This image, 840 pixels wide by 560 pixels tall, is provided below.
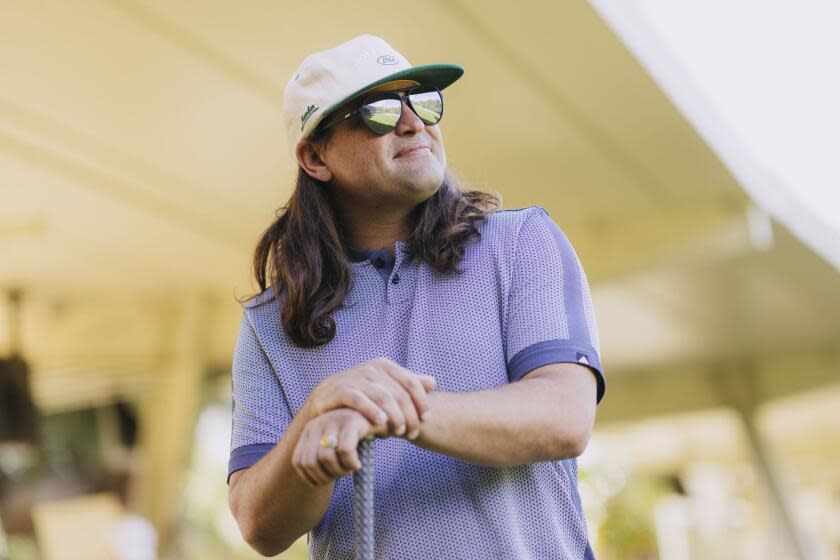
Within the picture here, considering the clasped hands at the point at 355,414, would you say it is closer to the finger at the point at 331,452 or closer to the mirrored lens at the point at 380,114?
the finger at the point at 331,452

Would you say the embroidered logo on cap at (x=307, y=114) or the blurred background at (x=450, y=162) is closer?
the embroidered logo on cap at (x=307, y=114)

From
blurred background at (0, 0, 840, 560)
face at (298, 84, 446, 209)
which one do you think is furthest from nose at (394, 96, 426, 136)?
blurred background at (0, 0, 840, 560)

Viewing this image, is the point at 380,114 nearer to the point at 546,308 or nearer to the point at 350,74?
the point at 350,74

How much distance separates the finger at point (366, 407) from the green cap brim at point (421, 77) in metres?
0.75

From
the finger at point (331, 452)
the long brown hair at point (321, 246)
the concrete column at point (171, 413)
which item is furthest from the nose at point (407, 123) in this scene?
the concrete column at point (171, 413)

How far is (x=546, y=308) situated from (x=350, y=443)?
0.47m

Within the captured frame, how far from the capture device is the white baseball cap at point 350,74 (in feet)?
7.32

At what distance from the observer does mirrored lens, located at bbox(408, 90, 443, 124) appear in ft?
7.48

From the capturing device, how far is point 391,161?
2250mm

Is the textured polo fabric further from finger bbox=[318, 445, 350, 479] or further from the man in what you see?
finger bbox=[318, 445, 350, 479]

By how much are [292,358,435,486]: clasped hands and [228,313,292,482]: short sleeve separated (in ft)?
1.08

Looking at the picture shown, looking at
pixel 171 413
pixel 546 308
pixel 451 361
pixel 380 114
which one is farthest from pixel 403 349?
pixel 171 413

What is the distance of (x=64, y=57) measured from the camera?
9656 mm

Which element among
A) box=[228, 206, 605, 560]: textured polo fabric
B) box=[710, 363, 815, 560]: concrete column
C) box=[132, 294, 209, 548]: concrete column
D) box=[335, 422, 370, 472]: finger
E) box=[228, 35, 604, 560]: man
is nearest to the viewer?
box=[335, 422, 370, 472]: finger
